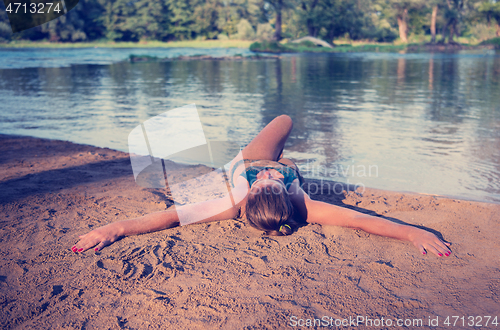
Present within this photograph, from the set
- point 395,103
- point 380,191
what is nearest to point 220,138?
point 380,191

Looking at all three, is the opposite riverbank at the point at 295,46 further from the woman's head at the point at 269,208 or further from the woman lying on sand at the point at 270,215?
the woman's head at the point at 269,208

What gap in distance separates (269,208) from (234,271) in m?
0.71

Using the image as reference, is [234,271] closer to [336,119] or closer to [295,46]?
[336,119]

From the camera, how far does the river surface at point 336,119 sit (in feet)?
18.7

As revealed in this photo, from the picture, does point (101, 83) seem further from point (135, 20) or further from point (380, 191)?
point (135, 20)

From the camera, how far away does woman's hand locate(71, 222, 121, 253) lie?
3.22 m

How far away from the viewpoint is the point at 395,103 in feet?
38.0

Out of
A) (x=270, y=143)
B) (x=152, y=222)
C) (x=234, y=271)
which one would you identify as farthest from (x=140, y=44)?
(x=234, y=271)

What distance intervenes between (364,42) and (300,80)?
47787 millimetres

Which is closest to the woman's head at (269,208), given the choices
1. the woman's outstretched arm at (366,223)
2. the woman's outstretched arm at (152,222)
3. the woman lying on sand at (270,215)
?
the woman lying on sand at (270,215)

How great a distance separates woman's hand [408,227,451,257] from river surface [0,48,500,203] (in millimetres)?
1780

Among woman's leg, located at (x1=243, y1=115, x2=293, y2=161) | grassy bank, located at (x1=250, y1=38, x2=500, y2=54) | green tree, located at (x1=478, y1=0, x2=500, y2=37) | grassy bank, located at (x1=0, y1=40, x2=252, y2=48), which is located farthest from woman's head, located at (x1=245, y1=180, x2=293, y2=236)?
green tree, located at (x1=478, y1=0, x2=500, y2=37)

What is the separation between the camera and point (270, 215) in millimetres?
3395

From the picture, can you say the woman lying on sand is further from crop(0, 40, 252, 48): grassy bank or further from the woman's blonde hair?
crop(0, 40, 252, 48): grassy bank
